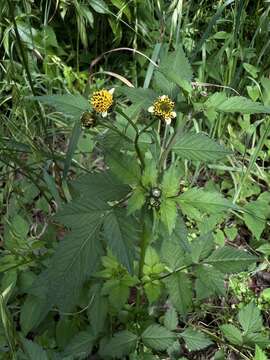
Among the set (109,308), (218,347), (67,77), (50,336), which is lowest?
(218,347)

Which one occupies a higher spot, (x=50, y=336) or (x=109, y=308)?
(x=109, y=308)

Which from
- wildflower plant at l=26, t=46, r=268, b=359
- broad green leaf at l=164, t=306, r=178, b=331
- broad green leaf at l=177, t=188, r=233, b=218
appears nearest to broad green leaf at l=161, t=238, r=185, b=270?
wildflower plant at l=26, t=46, r=268, b=359

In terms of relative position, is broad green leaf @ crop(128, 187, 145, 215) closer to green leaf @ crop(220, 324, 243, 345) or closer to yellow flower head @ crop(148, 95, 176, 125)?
yellow flower head @ crop(148, 95, 176, 125)

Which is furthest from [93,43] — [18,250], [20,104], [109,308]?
[109,308]

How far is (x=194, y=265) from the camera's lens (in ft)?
3.54

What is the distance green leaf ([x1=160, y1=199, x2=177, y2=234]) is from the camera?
0.81 metres

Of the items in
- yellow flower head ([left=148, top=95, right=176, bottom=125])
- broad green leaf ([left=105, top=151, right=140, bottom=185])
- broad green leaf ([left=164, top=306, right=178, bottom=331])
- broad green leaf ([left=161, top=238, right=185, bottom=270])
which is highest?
yellow flower head ([left=148, top=95, right=176, bottom=125])

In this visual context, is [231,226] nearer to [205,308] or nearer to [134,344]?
[205,308]

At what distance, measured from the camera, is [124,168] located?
0.85 meters

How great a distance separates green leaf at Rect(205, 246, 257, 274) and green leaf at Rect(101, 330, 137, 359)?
24cm

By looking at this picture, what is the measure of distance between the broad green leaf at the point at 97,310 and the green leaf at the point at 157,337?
10 centimetres

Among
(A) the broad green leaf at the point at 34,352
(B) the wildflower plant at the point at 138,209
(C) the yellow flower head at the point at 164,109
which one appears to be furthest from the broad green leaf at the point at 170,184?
(A) the broad green leaf at the point at 34,352

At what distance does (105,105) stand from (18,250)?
512mm

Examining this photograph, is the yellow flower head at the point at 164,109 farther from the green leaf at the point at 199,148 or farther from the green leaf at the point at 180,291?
the green leaf at the point at 180,291
